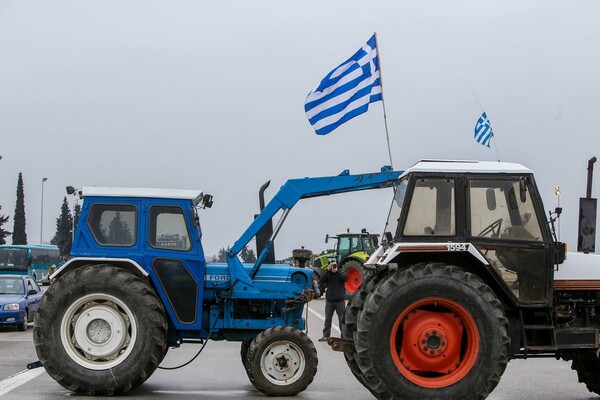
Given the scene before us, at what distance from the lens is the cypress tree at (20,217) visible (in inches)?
4370

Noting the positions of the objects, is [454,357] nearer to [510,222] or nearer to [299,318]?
[510,222]

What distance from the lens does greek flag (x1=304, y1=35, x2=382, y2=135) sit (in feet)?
56.0

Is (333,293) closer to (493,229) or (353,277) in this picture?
(493,229)

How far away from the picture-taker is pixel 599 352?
420 inches

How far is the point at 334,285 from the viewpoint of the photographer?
829 inches

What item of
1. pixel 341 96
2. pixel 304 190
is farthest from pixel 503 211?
pixel 341 96

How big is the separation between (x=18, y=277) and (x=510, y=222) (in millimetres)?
18161

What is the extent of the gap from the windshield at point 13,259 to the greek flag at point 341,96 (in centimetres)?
4088

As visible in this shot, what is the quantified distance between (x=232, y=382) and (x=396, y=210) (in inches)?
175

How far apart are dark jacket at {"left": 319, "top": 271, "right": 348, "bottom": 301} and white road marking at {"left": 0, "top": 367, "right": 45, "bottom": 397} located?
736 centimetres

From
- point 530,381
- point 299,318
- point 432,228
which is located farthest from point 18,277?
point 432,228

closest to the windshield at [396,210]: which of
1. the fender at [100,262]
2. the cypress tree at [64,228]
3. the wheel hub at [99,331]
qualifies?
the fender at [100,262]

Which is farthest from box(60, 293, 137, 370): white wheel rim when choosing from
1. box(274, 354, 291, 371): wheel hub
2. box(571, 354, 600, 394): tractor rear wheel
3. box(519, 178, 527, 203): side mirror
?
box(571, 354, 600, 394): tractor rear wheel

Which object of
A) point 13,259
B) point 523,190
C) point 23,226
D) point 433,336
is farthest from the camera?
point 23,226
